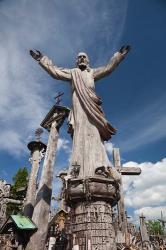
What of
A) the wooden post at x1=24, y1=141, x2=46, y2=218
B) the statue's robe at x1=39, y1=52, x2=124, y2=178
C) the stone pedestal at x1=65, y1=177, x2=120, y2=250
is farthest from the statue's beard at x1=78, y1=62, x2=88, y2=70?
the wooden post at x1=24, y1=141, x2=46, y2=218

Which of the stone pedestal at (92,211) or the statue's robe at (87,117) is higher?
the statue's robe at (87,117)

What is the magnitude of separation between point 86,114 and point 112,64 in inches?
58.1

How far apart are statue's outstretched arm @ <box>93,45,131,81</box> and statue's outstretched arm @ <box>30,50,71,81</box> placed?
2.38 feet

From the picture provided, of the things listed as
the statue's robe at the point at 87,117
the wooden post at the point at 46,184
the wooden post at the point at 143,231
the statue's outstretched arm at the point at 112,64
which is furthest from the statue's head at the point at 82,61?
the wooden post at the point at 143,231

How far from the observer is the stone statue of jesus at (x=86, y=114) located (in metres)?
4.85

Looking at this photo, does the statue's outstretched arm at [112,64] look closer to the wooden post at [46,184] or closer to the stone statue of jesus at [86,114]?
the stone statue of jesus at [86,114]

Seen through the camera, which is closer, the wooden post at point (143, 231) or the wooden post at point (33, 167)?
the wooden post at point (33, 167)

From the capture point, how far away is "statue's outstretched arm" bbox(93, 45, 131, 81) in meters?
6.03

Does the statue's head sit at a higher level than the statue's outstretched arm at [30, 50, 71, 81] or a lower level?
higher

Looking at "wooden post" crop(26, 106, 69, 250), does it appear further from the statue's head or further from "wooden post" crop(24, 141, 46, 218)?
the statue's head

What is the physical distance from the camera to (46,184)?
913 centimetres

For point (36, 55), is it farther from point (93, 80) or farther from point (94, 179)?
point (94, 179)

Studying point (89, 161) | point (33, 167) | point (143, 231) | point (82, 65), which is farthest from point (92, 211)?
point (143, 231)

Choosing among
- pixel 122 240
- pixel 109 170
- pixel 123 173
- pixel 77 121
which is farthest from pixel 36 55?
pixel 122 240
